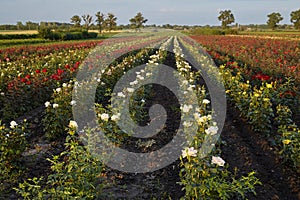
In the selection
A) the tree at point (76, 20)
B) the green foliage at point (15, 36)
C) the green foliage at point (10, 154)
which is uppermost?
the tree at point (76, 20)

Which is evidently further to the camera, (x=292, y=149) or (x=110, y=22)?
(x=110, y=22)

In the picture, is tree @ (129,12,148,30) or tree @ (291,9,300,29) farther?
tree @ (129,12,148,30)

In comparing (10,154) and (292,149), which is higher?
(292,149)

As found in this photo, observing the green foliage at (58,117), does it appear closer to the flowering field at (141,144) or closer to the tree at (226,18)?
the flowering field at (141,144)

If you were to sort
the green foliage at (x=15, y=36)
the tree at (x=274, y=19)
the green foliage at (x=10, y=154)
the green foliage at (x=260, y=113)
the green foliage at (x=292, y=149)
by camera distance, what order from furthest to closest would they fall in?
the tree at (x=274, y=19) < the green foliage at (x=15, y=36) < the green foliage at (x=260, y=113) < the green foliage at (x=292, y=149) < the green foliage at (x=10, y=154)

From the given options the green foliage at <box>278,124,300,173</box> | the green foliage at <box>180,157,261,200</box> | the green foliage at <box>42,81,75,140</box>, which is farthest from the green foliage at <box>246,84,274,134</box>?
the green foliage at <box>42,81,75,140</box>

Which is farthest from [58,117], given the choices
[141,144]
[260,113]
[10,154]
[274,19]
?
[274,19]

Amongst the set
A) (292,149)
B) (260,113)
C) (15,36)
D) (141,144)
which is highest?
(15,36)

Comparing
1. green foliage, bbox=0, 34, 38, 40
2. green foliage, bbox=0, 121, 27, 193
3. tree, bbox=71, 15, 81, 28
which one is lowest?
green foliage, bbox=0, 121, 27, 193

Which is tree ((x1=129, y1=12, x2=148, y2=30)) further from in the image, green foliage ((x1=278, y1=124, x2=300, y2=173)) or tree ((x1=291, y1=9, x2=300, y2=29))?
green foliage ((x1=278, y1=124, x2=300, y2=173))

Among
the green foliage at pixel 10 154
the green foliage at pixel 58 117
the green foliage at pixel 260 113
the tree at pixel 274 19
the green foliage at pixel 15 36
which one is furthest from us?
the tree at pixel 274 19

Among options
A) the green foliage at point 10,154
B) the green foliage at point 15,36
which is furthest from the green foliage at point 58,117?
the green foliage at point 15,36

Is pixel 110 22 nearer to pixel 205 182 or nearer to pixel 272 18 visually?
pixel 272 18

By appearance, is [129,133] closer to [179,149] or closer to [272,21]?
[179,149]
